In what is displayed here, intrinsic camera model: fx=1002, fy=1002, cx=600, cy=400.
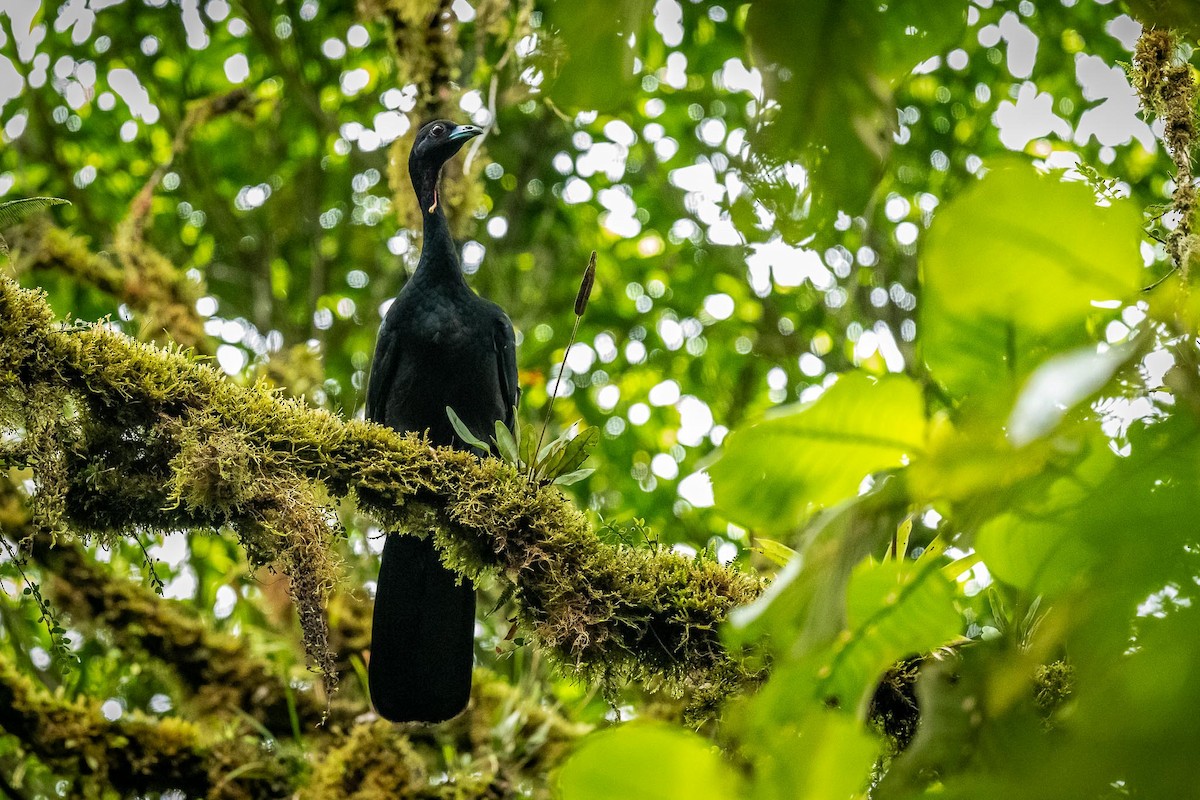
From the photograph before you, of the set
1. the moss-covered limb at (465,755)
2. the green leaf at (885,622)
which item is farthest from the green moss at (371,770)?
the green leaf at (885,622)

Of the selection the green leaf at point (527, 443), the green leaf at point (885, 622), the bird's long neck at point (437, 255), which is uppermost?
the bird's long neck at point (437, 255)

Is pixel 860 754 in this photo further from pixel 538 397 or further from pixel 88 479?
pixel 538 397

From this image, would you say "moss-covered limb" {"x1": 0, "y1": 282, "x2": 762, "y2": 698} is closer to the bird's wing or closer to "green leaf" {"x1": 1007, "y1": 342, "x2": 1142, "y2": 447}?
the bird's wing

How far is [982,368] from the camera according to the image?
0.42 m

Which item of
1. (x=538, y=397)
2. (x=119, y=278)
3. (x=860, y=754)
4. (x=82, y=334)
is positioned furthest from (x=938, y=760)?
(x=538, y=397)

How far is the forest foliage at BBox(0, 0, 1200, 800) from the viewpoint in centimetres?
39

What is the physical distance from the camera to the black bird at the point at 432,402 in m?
3.06

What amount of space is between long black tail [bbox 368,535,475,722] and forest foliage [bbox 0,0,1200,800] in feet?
0.58

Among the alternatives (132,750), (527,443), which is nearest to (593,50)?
(527,443)

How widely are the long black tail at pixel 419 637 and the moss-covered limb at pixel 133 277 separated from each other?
1.96 meters

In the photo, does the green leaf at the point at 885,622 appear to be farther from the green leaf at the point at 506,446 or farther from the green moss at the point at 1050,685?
the green leaf at the point at 506,446

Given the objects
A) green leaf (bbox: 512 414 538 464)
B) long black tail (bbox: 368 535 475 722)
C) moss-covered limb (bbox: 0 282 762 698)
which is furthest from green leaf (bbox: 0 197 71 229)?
long black tail (bbox: 368 535 475 722)

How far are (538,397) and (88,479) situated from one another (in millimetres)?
4850

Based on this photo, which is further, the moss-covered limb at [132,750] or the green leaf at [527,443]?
the moss-covered limb at [132,750]
